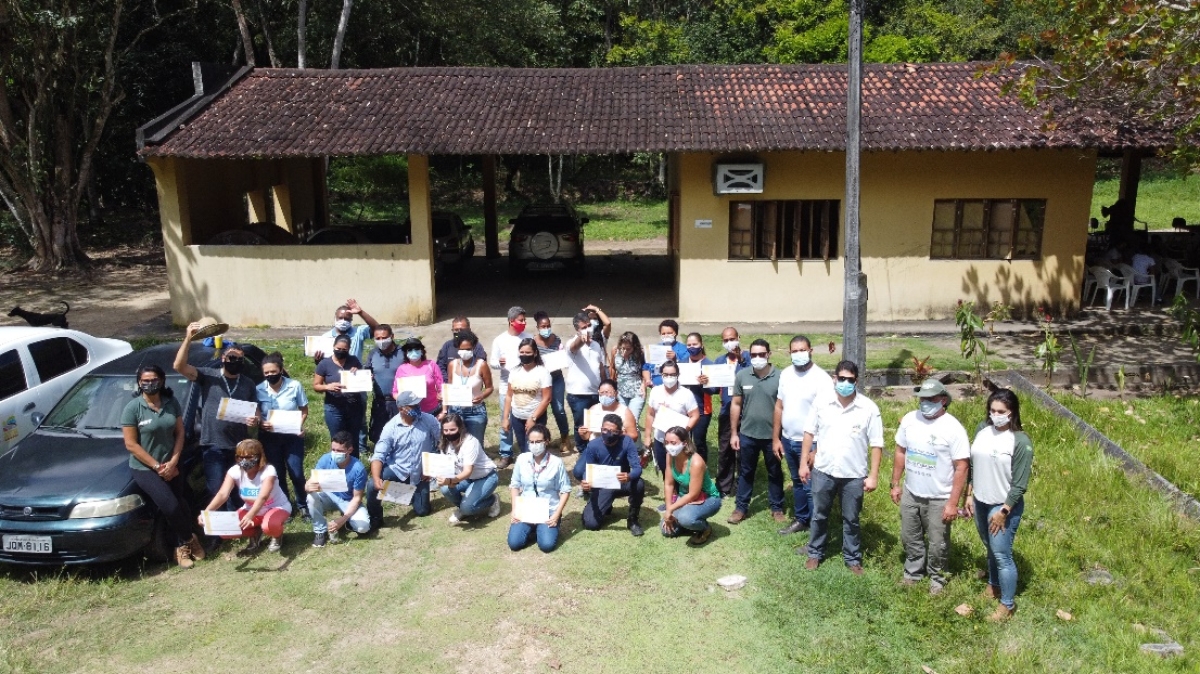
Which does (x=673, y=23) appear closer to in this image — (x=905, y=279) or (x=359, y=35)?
(x=359, y=35)

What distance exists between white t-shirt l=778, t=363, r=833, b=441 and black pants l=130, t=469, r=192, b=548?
5.05m

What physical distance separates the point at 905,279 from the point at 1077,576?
368 inches

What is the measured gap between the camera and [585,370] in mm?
9625

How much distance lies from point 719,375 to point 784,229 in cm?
801

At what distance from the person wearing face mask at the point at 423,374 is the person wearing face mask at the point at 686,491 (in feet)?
8.26

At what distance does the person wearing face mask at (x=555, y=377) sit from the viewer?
388 inches

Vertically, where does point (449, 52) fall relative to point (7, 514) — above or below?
above

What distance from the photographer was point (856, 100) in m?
10.7

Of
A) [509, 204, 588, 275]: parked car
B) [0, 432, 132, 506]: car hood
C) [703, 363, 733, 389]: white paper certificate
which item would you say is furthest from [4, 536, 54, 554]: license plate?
[509, 204, 588, 275]: parked car

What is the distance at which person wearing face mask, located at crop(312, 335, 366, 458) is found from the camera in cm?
913

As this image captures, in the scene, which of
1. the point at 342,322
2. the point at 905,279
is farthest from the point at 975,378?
the point at 342,322

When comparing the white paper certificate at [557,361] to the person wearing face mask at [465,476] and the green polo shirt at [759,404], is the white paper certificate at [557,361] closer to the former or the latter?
the person wearing face mask at [465,476]

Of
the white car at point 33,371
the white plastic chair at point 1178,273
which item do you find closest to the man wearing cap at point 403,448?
the white car at point 33,371

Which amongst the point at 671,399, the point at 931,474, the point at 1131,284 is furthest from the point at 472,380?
the point at 1131,284
